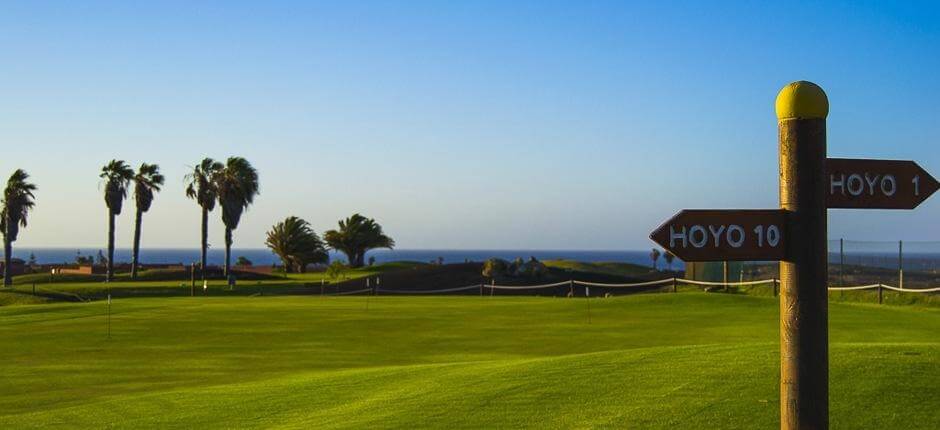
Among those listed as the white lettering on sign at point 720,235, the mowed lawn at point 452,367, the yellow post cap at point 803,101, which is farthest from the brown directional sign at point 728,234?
the mowed lawn at point 452,367

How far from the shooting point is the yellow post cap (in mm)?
6223

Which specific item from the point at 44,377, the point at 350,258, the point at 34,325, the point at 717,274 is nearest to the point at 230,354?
the point at 44,377

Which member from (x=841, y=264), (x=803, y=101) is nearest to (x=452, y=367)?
(x=803, y=101)

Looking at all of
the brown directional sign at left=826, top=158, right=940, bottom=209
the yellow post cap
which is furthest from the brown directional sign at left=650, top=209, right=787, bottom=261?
the yellow post cap

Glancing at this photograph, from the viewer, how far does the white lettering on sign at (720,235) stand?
20.7ft

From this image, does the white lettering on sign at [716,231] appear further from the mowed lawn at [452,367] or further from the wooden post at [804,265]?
the mowed lawn at [452,367]

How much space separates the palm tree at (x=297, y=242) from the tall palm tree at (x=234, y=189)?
5.59 m

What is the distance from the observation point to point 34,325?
32.7 m

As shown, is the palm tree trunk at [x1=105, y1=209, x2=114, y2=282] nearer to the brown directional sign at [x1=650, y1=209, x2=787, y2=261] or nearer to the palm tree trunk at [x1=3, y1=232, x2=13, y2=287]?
the palm tree trunk at [x1=3, y1=232, x2=13, y2=287]

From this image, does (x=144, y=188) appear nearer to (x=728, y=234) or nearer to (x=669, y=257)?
(x=669, y=257)

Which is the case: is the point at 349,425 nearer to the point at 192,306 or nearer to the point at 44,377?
the point at 44,377

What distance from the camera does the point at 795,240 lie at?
20.7 feet

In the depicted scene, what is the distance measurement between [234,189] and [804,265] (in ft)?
276

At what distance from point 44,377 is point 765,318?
21487 mm
